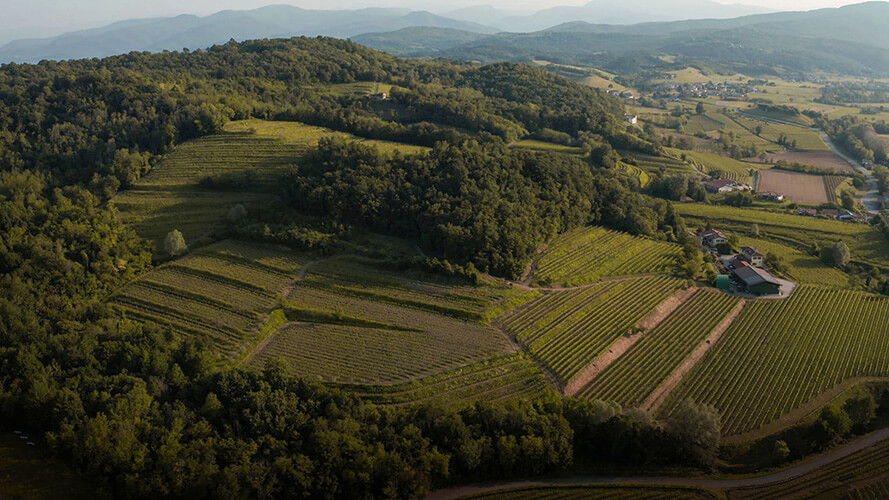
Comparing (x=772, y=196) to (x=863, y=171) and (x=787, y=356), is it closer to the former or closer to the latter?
(x=863, y=171)

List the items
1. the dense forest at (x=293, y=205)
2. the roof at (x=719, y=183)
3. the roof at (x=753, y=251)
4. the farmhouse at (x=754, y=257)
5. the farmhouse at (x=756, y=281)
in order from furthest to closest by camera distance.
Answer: the roof at (x=719, y=183), the roof at (x=753, y=251), the farmhouse at (x=754, y=257), the farmhouse at (x=756, y=281), the dense forest at (x=293, y=205)

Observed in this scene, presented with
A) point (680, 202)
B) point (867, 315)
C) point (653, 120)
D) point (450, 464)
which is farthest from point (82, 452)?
point (653, 120)

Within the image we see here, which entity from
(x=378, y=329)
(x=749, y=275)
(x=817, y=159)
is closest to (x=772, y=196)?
(x=749, y=275)

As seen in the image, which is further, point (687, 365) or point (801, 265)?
point (801, 265)

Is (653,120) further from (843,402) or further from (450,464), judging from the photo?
(450,464)

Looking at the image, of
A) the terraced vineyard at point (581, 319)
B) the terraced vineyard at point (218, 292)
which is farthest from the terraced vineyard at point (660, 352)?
the terraced vineyard at point (218, 292)

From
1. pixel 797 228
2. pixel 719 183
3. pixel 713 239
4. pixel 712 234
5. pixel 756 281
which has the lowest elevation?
pixel 756 281

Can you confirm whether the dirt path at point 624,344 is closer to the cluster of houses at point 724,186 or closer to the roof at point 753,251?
the roof at point 753,251
